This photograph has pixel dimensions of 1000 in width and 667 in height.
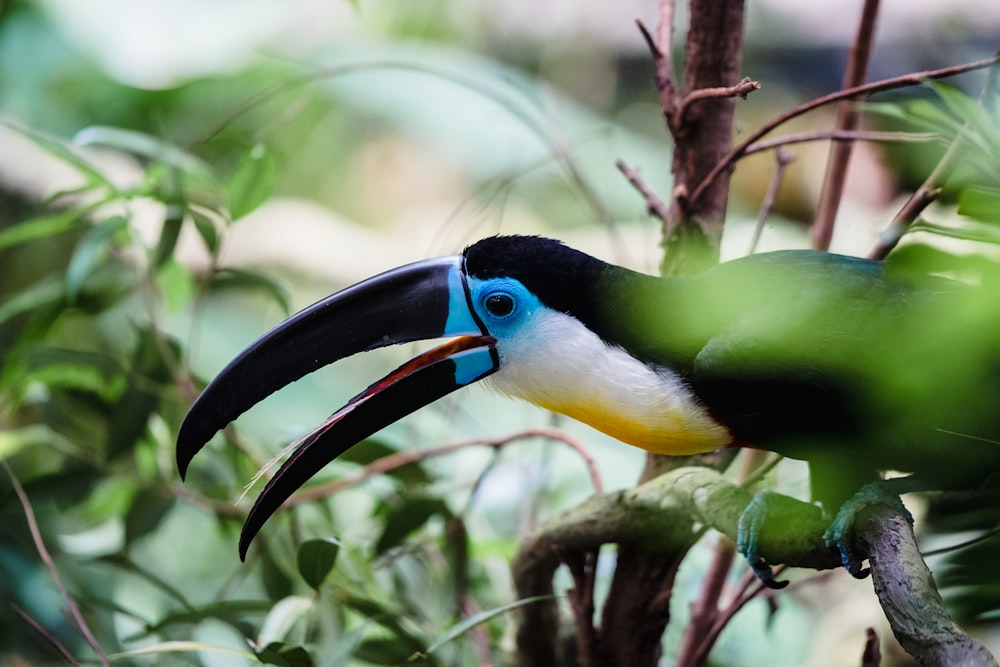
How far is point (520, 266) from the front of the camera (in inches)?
50.9

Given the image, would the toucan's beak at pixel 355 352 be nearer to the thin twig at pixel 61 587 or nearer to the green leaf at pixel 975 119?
the thin twig at pixel 61 587

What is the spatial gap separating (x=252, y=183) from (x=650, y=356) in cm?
71

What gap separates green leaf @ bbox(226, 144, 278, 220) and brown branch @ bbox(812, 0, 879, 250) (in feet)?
2.79

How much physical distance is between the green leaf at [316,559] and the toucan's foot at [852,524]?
56cm

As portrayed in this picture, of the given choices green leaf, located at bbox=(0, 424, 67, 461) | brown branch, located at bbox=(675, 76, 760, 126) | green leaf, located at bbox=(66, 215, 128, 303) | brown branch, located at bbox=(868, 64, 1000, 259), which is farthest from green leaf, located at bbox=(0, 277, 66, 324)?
brown branch, located at bbox=(868, 64, 1000, 259)

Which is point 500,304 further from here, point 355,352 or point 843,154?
point 843,154

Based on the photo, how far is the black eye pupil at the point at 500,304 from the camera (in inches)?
50.5

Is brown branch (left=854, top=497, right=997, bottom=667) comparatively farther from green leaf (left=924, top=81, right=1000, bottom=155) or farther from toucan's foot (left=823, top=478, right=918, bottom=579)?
green leaf (left=924, top=81, right=1000, bottom=155)

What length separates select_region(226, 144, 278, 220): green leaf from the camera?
1559mm

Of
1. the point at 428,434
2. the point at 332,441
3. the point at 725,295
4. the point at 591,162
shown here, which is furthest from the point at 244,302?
the point at 725,295

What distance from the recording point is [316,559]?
1207 mm

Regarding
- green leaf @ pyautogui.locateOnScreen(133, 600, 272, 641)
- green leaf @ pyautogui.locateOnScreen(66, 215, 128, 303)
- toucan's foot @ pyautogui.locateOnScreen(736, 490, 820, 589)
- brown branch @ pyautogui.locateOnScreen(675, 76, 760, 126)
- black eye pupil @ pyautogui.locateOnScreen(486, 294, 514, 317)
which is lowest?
green leaf @ pyautogui.locateOnScreen(133, 600, 272, 641)

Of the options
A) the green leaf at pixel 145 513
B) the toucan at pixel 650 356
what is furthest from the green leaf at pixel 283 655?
the green leaf at pixel 145 513

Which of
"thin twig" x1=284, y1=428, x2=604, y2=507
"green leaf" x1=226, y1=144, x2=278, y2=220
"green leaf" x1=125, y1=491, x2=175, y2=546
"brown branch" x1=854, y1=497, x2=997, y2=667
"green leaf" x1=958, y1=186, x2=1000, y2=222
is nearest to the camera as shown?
"brown branch" x1=854, y1=497, x2=997, y2=667
